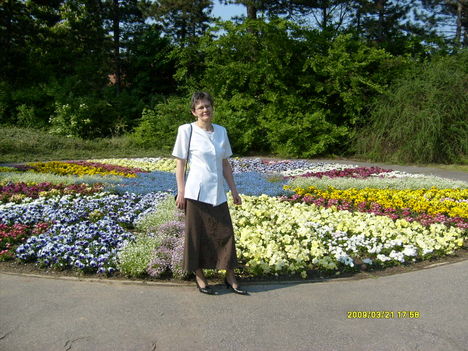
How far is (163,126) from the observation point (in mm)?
16109

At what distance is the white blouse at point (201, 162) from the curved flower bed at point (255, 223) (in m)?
0.81

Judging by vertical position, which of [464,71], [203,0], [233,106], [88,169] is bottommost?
[88,169]

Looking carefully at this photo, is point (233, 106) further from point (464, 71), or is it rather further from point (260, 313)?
point (260, 313)

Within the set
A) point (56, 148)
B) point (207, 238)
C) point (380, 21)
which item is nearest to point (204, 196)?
point (207, 238)

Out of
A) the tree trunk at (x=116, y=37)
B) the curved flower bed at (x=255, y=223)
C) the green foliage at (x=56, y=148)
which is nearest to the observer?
the curved flower bed at (x=255, y=223)

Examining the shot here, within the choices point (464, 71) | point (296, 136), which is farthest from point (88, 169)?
point (464, 71)

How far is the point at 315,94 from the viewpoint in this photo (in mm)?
16547

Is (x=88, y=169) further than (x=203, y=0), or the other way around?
(x=203, y=0)

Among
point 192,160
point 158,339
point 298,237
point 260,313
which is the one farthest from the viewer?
point 298,237

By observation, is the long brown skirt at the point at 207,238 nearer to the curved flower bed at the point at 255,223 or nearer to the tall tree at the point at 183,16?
the curved flower bed at the point at 255,223

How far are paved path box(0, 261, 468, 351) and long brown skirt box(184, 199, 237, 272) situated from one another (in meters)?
0.27

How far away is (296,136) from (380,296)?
451 inches

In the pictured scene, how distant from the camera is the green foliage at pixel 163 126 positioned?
52.3 ft
